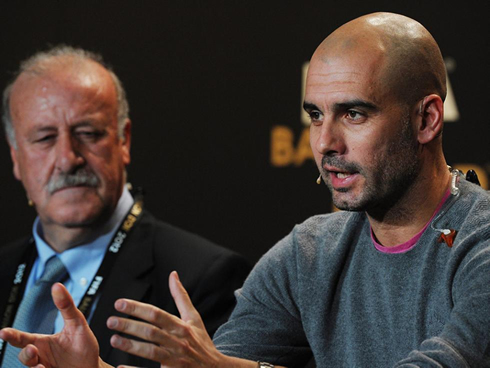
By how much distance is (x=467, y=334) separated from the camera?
1533mm

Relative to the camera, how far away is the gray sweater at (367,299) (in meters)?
1.56

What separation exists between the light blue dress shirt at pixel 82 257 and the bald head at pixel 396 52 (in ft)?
4.05

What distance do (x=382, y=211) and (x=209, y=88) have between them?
1.51 metres

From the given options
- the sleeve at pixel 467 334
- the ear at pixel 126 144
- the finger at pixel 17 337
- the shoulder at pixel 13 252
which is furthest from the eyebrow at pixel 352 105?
the shoulder at pixel 13 252

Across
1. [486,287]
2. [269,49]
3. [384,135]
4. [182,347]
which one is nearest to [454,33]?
[269,49]

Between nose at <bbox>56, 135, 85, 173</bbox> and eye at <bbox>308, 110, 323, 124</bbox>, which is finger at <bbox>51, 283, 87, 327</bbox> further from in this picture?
nose at <bbox>56, 135, 85, 173</bbox>

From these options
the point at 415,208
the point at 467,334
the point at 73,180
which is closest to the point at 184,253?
the point at 73,180

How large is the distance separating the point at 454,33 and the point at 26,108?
4.85ft

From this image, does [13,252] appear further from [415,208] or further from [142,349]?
[415,208]

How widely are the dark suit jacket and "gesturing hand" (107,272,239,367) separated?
32.0 inches

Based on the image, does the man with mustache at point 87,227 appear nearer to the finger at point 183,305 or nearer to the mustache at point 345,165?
the finger at point 183,305

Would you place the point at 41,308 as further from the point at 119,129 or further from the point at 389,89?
the point at 389,89

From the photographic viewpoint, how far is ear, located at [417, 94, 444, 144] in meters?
1.78

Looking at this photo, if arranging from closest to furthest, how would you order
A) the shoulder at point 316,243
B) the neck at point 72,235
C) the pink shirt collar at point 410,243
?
the pink shirt collar at point 410,243, the shoulder at point 316,243, the neck at point 72,235
